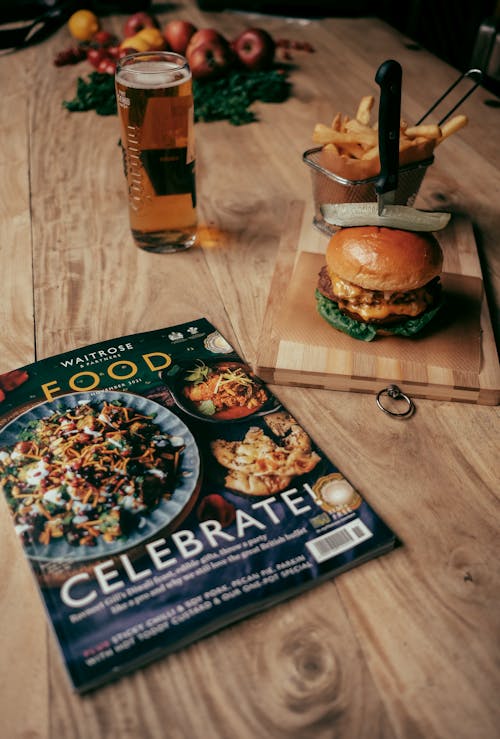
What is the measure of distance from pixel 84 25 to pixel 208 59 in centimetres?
52

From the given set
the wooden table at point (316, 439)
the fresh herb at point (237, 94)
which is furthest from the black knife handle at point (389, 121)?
the fresh herb at point (237, 94)

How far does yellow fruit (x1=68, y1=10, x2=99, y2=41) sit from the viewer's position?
187cm

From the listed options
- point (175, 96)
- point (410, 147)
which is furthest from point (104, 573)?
point (410, 147)

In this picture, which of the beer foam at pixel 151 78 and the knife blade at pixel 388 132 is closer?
the knife blade at pixel 388 132

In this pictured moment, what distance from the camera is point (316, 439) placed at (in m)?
0.75

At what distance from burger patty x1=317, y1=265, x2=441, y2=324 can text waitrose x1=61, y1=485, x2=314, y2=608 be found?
0.97 ft

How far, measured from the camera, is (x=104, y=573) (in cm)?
59

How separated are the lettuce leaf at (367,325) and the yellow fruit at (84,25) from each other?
148 centimetres

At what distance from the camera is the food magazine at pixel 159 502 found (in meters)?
0.56

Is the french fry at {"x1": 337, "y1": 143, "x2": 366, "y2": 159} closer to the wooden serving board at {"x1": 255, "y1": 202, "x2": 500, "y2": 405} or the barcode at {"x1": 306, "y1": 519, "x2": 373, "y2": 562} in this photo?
the wooden serving board at {"x1": 255, "y1": 202, "x2": 500, "y2": 405}

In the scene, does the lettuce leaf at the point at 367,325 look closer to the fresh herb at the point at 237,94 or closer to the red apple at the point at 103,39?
the fresh herb at the point at 237,94

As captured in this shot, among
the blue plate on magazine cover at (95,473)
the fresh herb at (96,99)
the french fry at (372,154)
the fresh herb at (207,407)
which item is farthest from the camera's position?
the fresh herb at (96,99)

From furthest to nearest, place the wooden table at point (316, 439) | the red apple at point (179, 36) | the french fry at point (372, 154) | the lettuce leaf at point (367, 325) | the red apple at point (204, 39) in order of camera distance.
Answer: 1. the red apple at point (179, 36)
2. the red apple at point (204, 39)
3. the french fry at point (372, 154)
4. the lettuce leaf at point (367, 325)
5. the wooden table at point (316, 439)

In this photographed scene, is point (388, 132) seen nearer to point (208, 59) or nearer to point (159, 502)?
point (159, 502)
